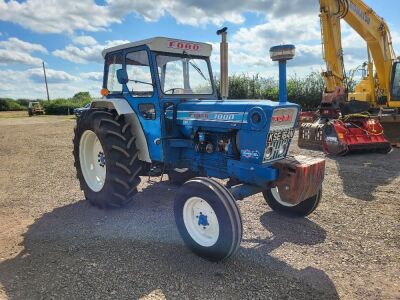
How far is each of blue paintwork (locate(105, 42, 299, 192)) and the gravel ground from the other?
0.77 metres

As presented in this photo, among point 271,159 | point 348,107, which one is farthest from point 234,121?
point 348,107

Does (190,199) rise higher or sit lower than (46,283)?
higher

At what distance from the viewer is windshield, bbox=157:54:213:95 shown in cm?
508

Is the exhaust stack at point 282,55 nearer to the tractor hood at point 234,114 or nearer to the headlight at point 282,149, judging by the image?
the tractor hood at point 234,114

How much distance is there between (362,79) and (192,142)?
10008 millimetres

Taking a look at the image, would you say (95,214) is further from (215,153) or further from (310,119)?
(310,119)

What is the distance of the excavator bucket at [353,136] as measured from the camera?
891 centimetres

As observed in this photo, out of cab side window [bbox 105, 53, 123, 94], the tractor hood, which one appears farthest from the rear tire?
the tractor hood

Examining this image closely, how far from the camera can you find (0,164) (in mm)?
9000

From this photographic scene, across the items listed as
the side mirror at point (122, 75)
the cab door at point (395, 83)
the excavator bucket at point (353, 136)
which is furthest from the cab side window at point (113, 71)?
the cab door at point (395, 83)

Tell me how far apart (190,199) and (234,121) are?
105 centimetres

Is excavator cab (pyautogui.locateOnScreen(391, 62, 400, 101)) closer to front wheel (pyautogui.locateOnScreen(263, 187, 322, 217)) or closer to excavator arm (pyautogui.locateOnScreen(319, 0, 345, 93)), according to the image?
excavator arm (pyautogui.locateOnScreen(319, 0, 345, 93))

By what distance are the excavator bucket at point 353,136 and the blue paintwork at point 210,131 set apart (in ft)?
15.0

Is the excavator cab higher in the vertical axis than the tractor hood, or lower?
higher
